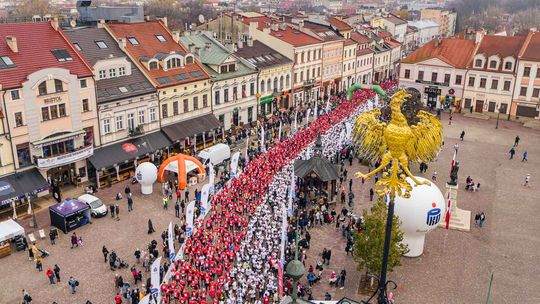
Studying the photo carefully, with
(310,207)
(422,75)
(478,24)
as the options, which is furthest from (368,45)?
(478,24)

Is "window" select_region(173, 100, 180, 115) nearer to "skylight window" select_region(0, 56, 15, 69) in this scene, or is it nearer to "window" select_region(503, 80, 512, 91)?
"skylight window" select_region(0, 56, 15, 69)

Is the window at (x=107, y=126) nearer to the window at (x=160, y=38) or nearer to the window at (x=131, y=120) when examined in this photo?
the window at (x=131, y=120)

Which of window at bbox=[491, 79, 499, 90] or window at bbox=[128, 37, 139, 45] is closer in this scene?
window at bbox=[128, 37, 139, 45]

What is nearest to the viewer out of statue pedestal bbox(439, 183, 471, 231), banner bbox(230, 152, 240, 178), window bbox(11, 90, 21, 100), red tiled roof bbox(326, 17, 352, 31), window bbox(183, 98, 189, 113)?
statue pedestal bbox(439, 183, 471, 231)

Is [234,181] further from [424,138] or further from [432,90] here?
[432,90]

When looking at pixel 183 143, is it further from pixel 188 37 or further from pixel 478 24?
pixel 478 24

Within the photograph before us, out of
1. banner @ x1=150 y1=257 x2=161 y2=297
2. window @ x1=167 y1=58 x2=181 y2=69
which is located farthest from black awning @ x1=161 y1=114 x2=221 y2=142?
banner @ x1=150 y1=257 x2=161 y2=297
